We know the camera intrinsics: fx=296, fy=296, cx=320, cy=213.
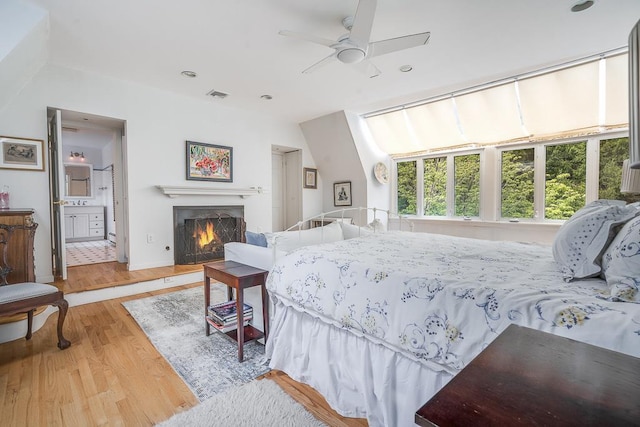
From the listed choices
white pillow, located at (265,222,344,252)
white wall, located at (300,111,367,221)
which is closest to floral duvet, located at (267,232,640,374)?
white pillow, located at (265,222,344,252)

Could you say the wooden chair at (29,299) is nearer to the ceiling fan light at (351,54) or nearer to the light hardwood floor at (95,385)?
the light hardwood floor at (95,385)

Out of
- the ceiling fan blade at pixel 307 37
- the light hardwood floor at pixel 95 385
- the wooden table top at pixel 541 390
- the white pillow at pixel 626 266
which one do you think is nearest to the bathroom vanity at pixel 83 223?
the light hardwood floor at pixel 95 385

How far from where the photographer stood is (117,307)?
3248 millimetres

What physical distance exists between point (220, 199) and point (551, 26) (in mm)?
4693

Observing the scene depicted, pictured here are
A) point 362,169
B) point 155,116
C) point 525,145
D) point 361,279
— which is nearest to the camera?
point 361,279

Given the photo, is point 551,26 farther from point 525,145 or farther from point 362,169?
point 362,169

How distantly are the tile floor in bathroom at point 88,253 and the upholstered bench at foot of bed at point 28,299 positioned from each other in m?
2.78

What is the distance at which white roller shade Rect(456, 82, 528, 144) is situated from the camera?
172 inches

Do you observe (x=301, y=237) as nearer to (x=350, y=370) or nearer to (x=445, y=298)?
(x=350, y=370)

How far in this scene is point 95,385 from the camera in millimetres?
1890

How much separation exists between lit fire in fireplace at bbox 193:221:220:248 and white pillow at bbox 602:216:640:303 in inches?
187

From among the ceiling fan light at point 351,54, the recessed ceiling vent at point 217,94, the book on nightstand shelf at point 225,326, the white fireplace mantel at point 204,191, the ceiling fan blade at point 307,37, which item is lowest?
the book on nightstand shelf at point 225,326

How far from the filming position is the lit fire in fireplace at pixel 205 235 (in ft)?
15.6

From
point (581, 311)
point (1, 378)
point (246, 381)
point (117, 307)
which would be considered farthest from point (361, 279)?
point (117, 307)
